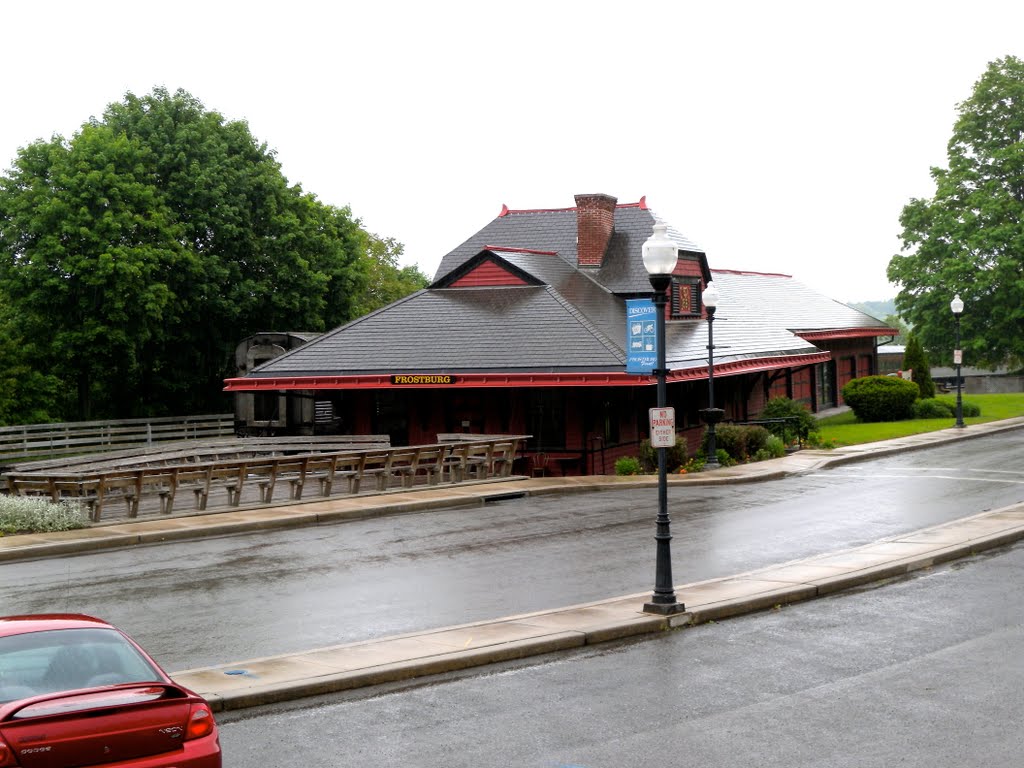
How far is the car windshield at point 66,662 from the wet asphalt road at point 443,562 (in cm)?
435

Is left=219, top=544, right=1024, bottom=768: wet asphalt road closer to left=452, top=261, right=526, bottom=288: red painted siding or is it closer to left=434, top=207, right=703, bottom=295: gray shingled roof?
left=452, top=261, right=526, bottom=288: red painted siding

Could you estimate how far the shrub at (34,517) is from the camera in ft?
68.7

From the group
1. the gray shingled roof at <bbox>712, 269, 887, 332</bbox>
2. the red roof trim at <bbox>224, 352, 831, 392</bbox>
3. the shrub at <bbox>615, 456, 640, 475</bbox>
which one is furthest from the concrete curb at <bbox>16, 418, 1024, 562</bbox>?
the gray shingled roof at <bbox>712, 269, 887, 332</bbox>

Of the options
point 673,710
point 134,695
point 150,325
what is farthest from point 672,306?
point 134,695

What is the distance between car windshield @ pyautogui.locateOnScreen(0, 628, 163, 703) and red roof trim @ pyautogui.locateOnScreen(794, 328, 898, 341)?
4605cm

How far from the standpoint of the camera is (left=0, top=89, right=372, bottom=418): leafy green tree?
45719 millimetres

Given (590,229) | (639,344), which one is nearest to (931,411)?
(590,229)

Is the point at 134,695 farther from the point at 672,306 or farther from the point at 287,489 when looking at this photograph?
the point at 672,306

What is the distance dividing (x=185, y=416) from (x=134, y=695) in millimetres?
46113

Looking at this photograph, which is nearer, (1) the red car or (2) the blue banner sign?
(1) the red car

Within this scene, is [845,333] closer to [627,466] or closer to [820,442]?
[820,442]

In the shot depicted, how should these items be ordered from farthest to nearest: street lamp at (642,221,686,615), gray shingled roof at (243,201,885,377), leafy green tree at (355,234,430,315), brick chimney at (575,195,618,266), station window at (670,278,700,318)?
leafy green tree at (355,234,430,315) → brick chimney at (575,195,618,266) → station window at (670,278,700,318) → gray shingled roof at (243,201,885,377) → street lamp at (642,221,686,615)

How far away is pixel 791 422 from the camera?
3738 centimetres

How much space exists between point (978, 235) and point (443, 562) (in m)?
51.3
